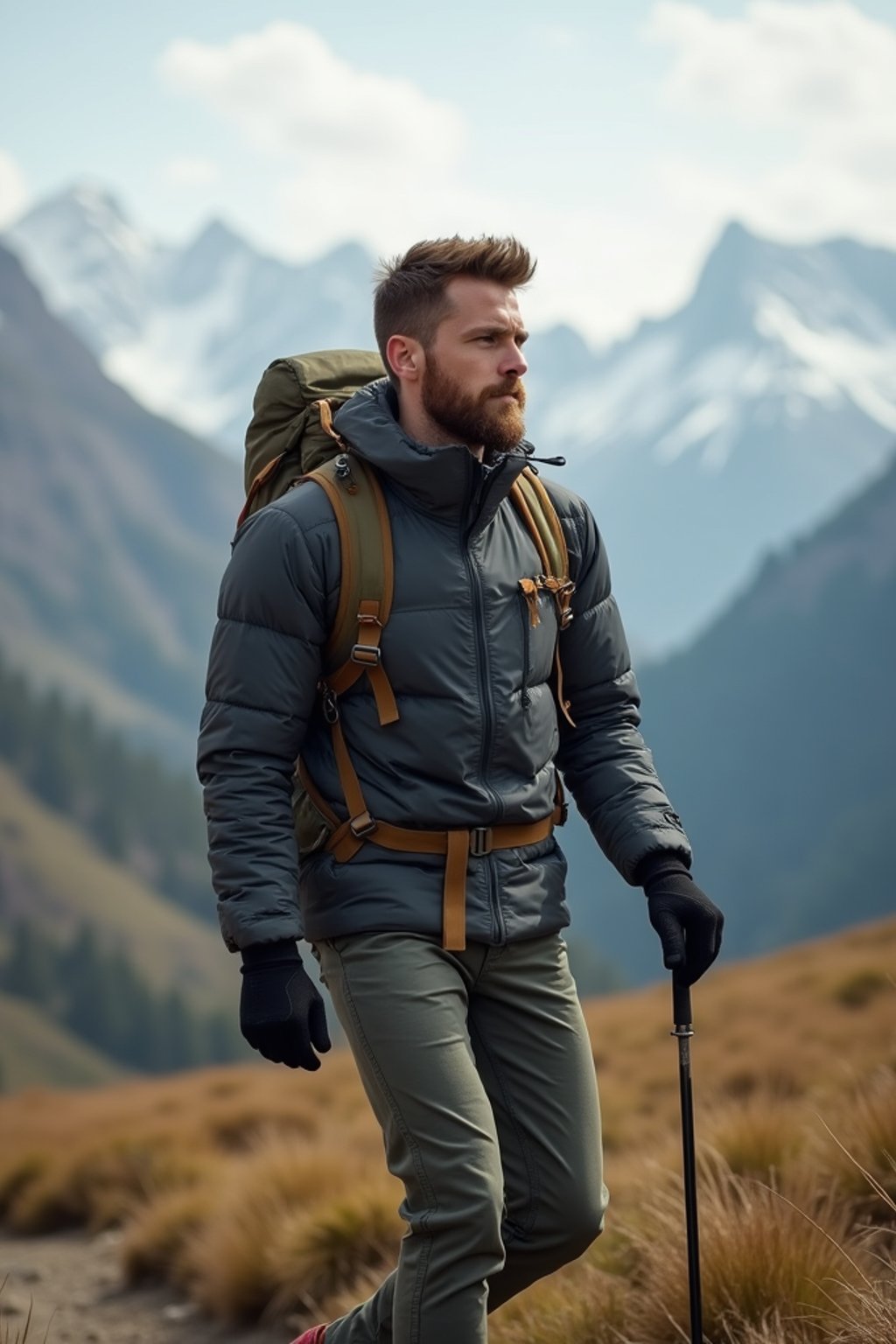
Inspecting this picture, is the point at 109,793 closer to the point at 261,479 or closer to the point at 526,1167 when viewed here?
the point at 261,479

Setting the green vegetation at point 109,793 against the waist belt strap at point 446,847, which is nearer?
the waist belt strap at point 446,847

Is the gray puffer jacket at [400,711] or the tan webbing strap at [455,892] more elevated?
the gray puffer jacket at [400,711]

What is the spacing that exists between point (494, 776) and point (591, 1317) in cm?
186

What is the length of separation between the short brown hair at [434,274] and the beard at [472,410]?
0.37 feet

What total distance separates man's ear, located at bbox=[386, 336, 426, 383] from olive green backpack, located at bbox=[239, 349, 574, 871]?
0.73ft

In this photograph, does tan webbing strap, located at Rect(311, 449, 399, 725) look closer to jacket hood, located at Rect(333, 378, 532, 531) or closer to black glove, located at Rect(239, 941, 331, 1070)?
jacket hood, located at Rect(333, 378, 532, 531)

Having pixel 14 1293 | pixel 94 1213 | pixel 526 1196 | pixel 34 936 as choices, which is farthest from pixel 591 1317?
pixel 34 936

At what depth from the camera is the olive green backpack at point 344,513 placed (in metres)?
3.82

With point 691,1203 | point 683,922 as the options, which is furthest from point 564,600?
point 691,1203

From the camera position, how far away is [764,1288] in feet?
14.6

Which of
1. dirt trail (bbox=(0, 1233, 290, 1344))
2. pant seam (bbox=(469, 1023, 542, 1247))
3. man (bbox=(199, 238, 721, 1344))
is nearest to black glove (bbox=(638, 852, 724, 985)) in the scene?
man (bbox=(199, 238, 721, 1344))

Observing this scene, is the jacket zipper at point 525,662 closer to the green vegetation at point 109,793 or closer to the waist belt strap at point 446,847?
the waist belt strap at point 446,847

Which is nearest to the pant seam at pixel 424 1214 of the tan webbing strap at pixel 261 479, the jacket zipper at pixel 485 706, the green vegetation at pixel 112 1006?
the jacket zipper at pixel 485 706

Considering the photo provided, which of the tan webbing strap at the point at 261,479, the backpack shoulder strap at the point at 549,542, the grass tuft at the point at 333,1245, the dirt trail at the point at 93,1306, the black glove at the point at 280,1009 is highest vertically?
the tan webbing strap at the point at 261,479
